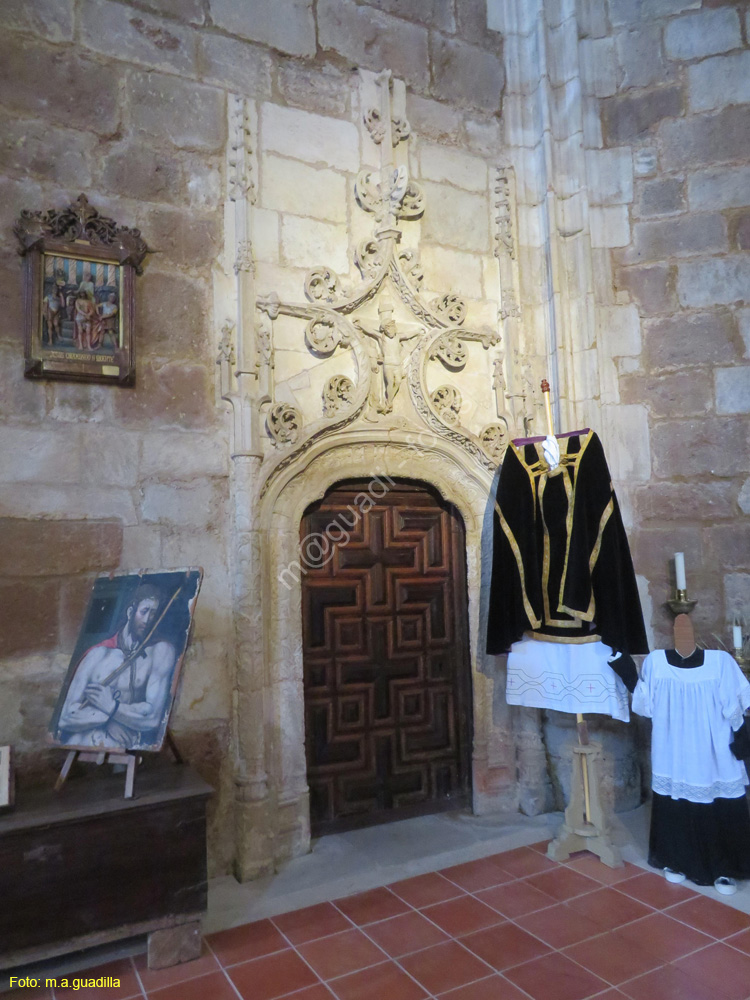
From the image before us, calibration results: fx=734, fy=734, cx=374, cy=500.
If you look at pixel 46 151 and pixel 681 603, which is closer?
pixel 46 151

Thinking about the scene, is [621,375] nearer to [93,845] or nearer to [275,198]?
[275,198]

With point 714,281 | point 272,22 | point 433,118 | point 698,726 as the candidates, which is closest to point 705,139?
point 714,281

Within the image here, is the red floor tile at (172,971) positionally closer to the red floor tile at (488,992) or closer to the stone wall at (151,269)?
the stone wall at (151,269)

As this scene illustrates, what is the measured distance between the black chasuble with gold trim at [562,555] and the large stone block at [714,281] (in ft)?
4.12

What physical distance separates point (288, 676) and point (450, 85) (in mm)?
3493

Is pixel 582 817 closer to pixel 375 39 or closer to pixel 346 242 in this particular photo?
pixel 346 242

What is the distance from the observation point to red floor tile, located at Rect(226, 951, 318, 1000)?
2.46 m

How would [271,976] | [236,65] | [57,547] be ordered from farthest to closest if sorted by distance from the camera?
[236,65] → [57,547] → [271,976]

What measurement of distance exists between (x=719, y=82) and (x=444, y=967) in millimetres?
4679

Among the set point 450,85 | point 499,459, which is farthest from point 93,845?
point 450,85

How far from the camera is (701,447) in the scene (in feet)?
13.3

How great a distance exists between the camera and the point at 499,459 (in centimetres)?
411

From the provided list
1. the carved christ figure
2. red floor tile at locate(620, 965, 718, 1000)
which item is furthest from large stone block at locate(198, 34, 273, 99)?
red floor tile at locate(620, 965, 718, 1000)

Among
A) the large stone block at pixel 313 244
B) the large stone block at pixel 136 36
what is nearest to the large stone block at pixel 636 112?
the large stone block at pixel 313 244
